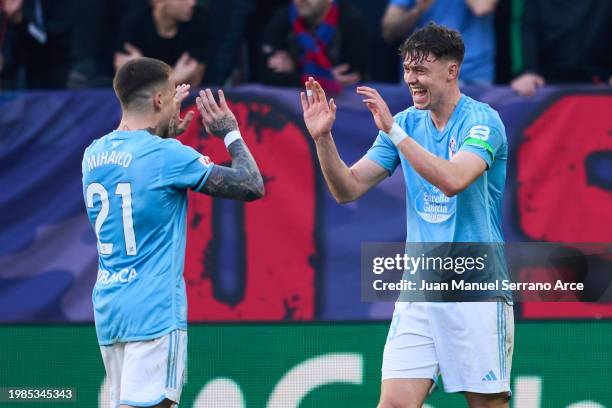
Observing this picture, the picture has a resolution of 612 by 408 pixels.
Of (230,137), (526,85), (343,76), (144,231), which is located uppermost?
(343,76)

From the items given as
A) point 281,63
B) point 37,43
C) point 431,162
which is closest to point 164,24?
point 281,63

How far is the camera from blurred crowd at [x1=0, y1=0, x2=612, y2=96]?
7.88m

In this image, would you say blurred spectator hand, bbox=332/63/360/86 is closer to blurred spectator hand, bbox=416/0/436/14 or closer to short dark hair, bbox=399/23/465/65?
blurred spectator hand, bbox=416/0/436/14

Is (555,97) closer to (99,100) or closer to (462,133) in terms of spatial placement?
(462,133)

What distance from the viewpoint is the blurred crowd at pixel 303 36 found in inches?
310

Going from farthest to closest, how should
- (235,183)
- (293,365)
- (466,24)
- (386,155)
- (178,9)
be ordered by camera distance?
(466,24) → (178,9) → (293,365) → (386,155) → (235,183)

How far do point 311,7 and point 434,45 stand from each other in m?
2.53

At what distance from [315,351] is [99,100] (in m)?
2.03

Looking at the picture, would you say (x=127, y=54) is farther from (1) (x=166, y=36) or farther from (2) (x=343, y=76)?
(2) (x=343, y=76)

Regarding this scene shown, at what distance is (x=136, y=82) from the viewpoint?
519cm

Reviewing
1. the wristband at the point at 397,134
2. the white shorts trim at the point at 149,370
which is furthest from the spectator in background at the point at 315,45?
the white shorts trim at the point at 149,370

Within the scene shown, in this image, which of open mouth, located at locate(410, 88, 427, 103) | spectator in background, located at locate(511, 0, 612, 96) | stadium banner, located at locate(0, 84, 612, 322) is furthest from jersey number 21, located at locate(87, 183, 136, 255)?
spectator in background, located at locate(511, 0, 612, 96)

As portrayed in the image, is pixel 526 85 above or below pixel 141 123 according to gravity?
above

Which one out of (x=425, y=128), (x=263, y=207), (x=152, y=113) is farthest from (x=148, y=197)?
(x=263, y=207)
